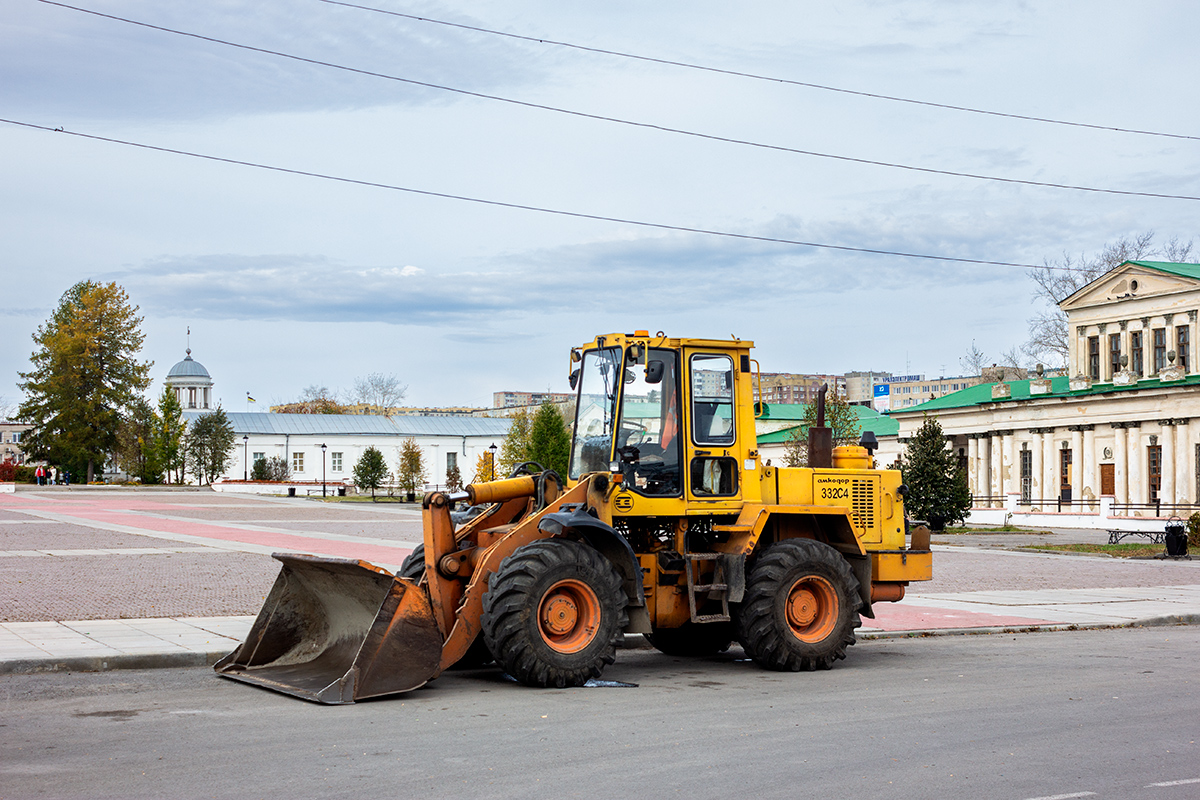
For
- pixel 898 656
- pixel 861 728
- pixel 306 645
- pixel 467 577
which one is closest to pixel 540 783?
pixel 861 728

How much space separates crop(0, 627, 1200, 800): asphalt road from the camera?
6.99 m

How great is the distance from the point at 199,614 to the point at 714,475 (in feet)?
24.1

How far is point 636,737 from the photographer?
8.38 meters

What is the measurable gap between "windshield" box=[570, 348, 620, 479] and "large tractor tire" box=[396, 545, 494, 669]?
1718 millimetres

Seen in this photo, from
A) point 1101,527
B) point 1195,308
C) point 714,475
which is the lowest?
point 1101,527

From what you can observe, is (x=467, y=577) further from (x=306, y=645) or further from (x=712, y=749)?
(x=712, y=749)

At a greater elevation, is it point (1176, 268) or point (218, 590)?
point (1176, 268)

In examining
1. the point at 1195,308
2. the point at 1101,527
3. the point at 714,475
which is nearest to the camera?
the point at 714,475

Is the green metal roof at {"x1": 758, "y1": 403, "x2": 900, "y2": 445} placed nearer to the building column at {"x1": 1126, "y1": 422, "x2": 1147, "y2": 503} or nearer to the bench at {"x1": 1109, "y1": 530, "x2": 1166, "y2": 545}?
the building column at {"x1": 1126, "y1": 422, "x2": 1147, "y2": 503}

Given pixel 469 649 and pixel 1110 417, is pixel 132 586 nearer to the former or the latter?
pixel 469 649

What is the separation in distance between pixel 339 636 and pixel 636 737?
3.54 metres

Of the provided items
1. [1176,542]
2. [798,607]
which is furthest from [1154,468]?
[798,607]

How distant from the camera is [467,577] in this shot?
10.6 m

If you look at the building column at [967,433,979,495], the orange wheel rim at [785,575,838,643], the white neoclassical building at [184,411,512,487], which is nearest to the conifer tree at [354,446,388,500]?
the white neoclassical building at [184,411,512,487]
